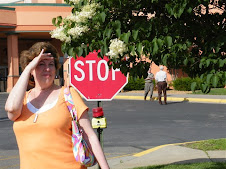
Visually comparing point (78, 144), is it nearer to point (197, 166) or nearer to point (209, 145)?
point (197, 166)

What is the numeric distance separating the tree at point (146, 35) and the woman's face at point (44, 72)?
3.49 ft

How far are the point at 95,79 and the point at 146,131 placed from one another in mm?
5891

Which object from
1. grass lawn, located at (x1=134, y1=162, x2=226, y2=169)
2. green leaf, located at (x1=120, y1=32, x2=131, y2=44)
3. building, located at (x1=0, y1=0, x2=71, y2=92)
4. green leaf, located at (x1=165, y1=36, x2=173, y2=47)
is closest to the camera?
green leaf, located at (x1=120, y1=32, x2=131, y2=44)

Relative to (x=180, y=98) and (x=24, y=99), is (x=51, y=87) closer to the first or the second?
(x=24, y=99)

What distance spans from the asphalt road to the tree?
3.94 meters

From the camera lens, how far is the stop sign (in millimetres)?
5598

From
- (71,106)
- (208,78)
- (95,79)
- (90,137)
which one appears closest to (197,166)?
(95,79)

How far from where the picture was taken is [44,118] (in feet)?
9.24

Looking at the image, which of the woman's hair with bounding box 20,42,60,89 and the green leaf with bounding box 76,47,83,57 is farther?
the green leaf with bounding box 76,47,83,57

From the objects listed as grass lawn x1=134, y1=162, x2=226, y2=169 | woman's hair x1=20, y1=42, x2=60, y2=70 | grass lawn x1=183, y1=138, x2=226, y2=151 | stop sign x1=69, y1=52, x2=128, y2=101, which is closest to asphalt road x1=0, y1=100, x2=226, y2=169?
grass lawn x1=183, y1=138, x2=226, y2=151

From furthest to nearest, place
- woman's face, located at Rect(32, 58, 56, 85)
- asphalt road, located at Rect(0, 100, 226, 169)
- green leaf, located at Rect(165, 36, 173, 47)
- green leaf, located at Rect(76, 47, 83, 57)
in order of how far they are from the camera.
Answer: asphalt road, located at Rect(0, 100, 226, 169) → green leaf, located at Rect(76, 47, 83, 57) → green leaf, located at Rect(165, 36, 173, 47) → woman's face, located at Rect(32, 58, 56, 85)

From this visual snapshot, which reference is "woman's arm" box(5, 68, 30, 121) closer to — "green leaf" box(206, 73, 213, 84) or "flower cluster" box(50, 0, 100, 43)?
"flower cluster" box(50, 0, 100, 43)

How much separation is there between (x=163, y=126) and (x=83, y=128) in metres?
9.47

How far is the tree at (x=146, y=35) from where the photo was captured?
13.0ft
